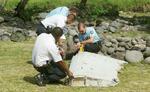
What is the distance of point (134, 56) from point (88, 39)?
48.5 inches

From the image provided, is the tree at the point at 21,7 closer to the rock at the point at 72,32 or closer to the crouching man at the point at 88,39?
the rock at the point at 72,32

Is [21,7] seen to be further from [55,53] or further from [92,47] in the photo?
[55,53]

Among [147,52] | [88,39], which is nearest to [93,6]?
[147,52]

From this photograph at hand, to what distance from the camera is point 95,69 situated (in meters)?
9.79

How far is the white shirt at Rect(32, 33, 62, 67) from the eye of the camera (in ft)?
29.6

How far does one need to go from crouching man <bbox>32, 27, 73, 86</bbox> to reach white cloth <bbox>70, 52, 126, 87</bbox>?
37 centimetres

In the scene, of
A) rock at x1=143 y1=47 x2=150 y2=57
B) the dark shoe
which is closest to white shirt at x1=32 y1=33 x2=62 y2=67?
the dark shoe

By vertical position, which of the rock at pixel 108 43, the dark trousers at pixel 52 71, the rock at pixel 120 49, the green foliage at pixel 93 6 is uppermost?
the dark trousers at pixel 52 71

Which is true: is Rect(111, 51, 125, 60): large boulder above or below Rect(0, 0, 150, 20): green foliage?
above

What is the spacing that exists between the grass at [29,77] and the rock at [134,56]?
0.20 meters

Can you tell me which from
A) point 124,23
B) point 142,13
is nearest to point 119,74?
point 124,23

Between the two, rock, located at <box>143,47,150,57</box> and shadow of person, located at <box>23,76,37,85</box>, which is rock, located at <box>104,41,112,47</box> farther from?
shadow of person, located at <box>23,76,37,85</box>

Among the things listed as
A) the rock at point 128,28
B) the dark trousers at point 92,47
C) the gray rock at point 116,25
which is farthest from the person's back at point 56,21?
the gray rock at point 116,25

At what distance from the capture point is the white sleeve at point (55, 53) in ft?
29.5
